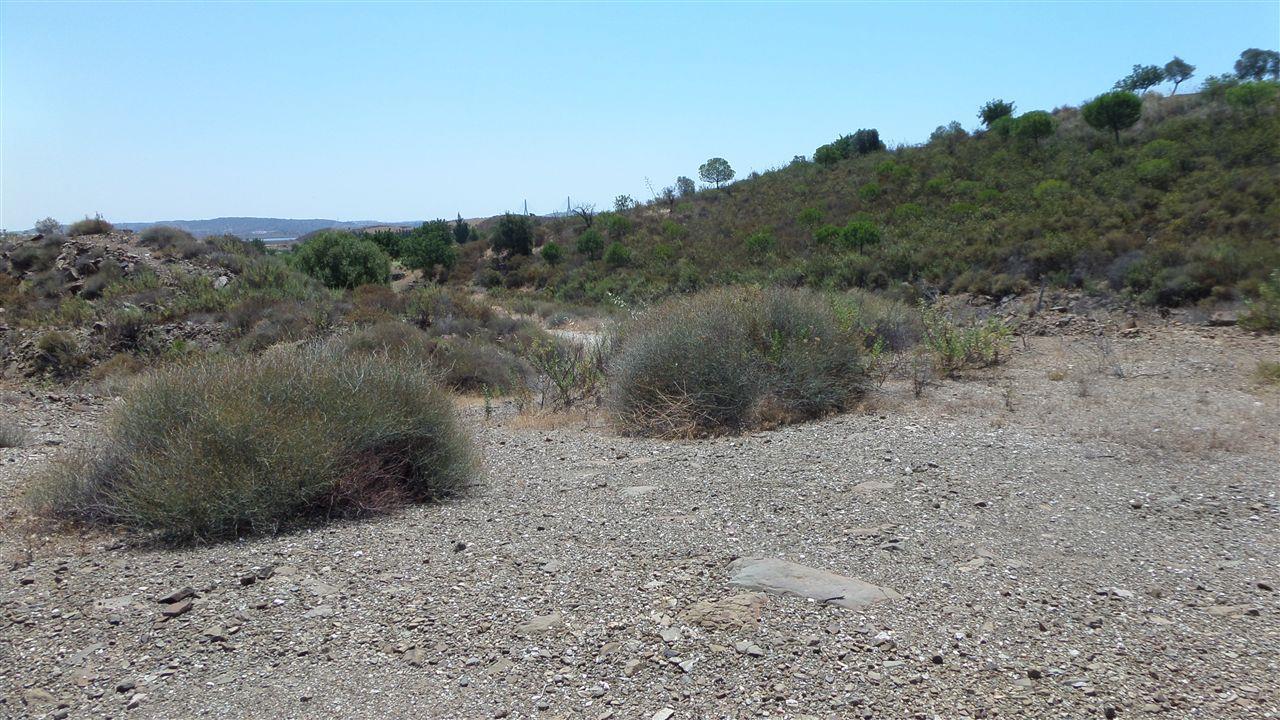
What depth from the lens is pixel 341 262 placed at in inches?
1111

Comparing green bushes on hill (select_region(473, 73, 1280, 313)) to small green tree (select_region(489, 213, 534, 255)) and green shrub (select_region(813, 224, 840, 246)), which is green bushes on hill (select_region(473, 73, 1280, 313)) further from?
small green tree (select_region(489, 213, 534, 255))

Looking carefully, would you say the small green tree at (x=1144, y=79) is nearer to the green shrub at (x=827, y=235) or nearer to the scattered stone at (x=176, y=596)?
the green shrub at (x=827, y=235)

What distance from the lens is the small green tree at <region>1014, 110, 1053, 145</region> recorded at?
3756cm

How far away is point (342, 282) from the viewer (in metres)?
28.0

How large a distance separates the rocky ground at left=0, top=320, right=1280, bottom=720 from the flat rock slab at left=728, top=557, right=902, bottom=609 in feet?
0.05

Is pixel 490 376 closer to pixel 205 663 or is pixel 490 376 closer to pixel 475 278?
pixel 205 663

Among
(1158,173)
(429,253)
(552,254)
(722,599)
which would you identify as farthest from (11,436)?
(552,254)

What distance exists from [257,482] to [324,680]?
6.96ft

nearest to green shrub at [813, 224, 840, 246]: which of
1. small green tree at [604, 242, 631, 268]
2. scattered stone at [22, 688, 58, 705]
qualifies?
small green tree at [604, 242, 631, 268]

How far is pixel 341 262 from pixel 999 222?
66.6 feet

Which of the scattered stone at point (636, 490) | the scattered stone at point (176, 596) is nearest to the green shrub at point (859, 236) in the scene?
the scattered stone at point (636, 490)

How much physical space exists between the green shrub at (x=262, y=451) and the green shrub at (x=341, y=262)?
73.0 feet

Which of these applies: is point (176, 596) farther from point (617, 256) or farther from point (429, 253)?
point (429, 253)

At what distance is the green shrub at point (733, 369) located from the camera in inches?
344
